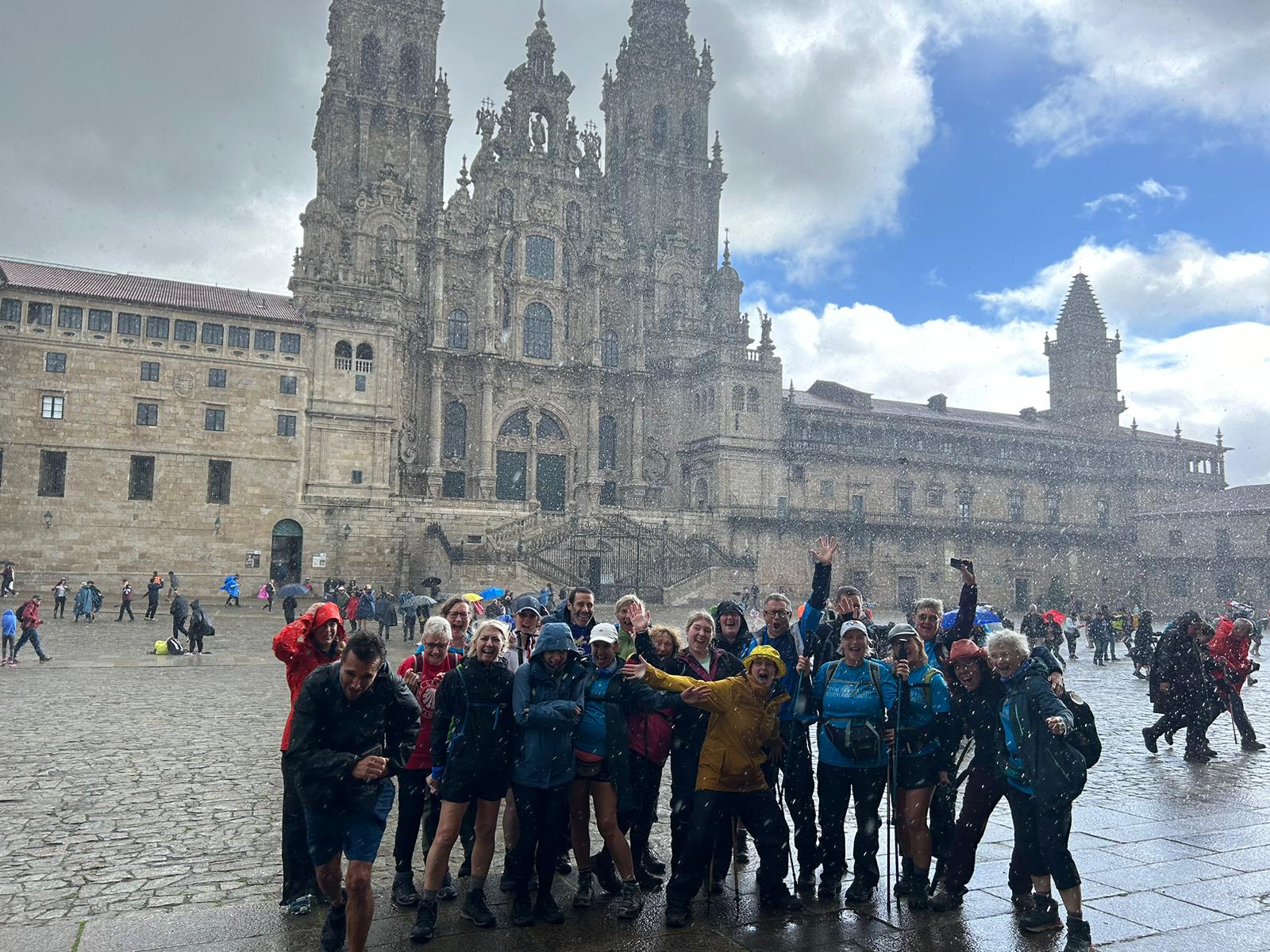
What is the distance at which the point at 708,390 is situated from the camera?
51875mm

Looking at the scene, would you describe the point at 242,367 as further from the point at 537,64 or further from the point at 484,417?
the point at 537,64

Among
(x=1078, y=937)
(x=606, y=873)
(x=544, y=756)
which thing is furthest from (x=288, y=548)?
(x=1078, y=937)

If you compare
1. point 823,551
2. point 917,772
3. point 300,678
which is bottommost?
point 917,772

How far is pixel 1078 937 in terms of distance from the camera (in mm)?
5191

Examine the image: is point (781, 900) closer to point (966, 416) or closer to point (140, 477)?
point (140, 477)

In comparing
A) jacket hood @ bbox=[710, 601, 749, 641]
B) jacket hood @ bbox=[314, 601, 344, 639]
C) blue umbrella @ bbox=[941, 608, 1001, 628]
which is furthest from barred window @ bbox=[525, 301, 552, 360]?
jacket hood @ bbox=[314, 601, 344, 639]

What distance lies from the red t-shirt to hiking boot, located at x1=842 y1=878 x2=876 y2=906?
295 cm

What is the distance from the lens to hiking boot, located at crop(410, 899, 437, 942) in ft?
17.5

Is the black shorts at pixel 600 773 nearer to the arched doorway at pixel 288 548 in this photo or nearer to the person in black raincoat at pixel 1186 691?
the person in black raincoat at pixel 1186 691

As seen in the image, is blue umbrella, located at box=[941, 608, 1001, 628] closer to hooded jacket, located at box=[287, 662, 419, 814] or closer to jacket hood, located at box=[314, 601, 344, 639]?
hooded jacket, located at box=[287, 662, 419, 814]

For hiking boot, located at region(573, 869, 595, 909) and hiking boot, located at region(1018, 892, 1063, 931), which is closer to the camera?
→ hiking boot, located at region(1018, 892, 1063, 931)

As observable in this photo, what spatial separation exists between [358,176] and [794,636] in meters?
48.6

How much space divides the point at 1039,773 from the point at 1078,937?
91 centimetres

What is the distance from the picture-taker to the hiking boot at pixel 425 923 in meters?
5.32
